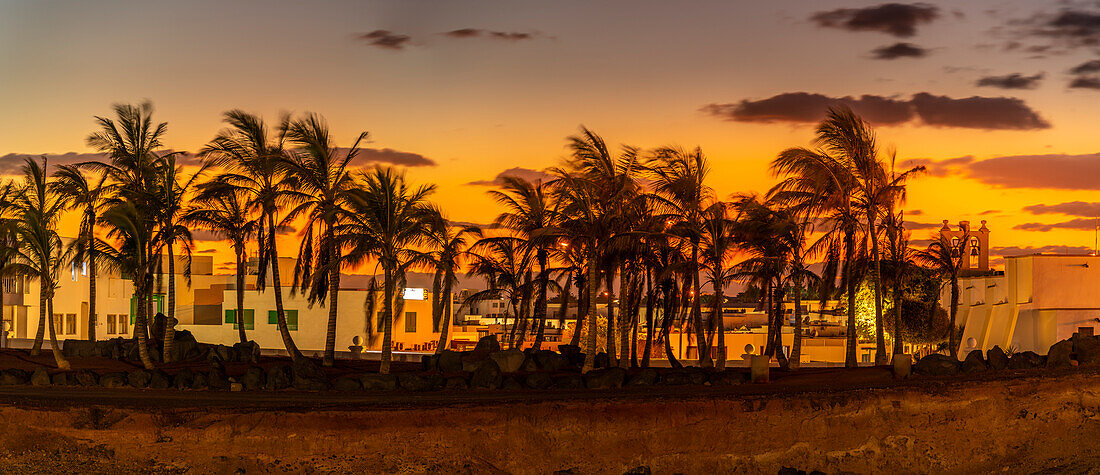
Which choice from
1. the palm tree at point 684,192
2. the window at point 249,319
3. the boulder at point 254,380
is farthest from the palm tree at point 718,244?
the window at point 249,319

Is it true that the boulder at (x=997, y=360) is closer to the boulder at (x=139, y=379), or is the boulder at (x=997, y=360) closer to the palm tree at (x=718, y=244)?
the palm tree at (x=718, y=244)

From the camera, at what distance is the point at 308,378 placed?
30953 mm

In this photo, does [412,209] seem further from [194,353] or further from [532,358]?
[194,353]

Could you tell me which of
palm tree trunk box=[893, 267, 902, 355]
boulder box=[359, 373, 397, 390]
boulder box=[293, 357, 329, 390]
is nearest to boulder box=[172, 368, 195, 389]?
boulder box=[293, 357, 329, 390]

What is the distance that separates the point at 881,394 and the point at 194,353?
21943 mm

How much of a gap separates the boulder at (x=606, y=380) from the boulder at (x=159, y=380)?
1110 cm

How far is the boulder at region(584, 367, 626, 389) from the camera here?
2981 cm

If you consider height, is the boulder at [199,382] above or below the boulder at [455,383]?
below

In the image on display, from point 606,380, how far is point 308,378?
788 centimetres

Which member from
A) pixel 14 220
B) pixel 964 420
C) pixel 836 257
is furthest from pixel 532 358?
pixel 14 220

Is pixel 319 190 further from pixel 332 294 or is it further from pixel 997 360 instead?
pixel 997 360

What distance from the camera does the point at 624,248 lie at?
32406 millimetres

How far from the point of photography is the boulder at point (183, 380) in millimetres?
30923

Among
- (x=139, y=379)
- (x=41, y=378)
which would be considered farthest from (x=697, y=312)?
(x=41, y=378)
